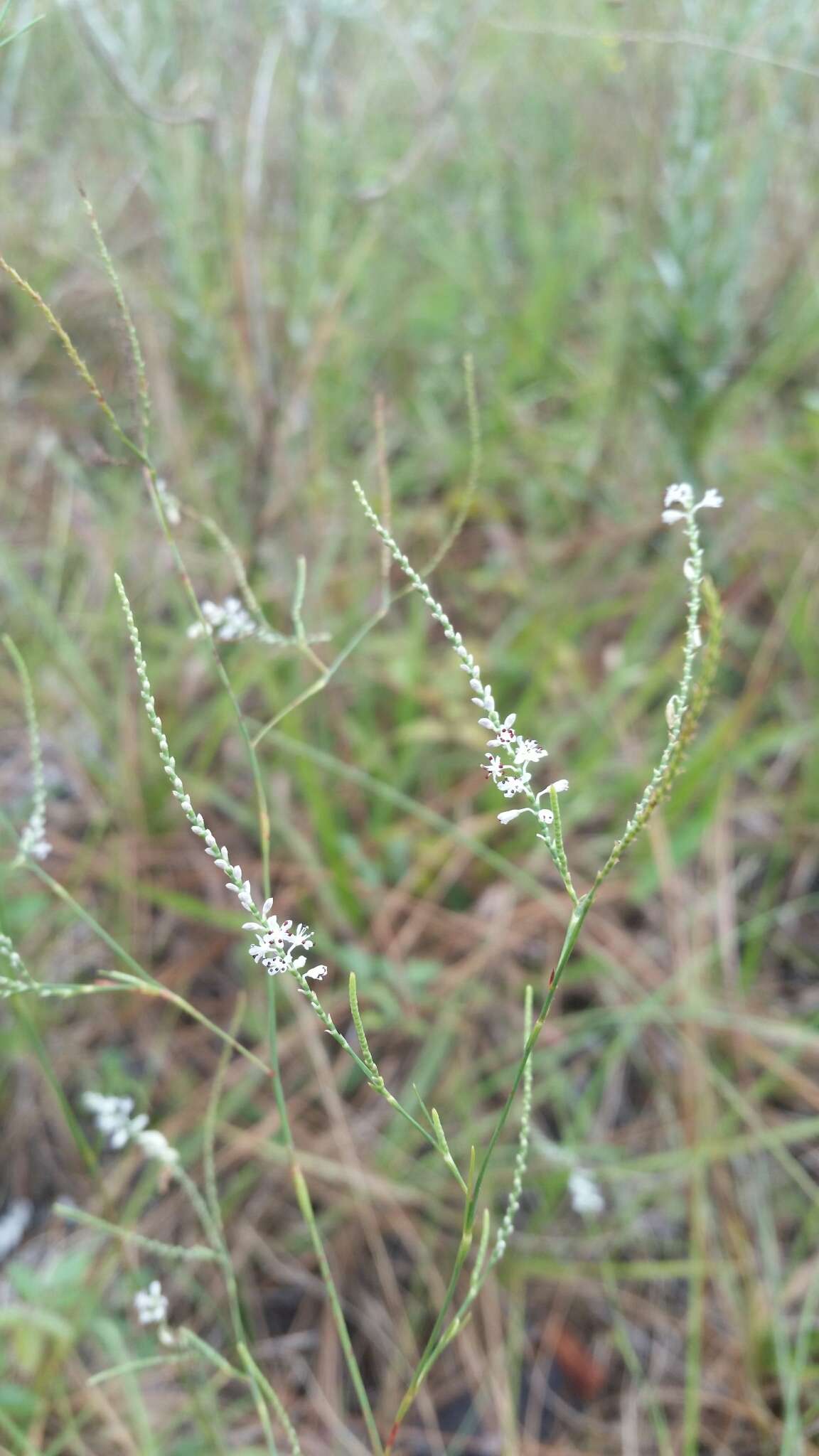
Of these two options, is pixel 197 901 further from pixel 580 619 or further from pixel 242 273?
pixel 242 273

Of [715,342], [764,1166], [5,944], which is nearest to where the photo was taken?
[5,944]

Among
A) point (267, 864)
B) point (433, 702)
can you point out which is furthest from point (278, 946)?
point (433, 702)

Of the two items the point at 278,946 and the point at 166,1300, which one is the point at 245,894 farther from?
the point at 166,1300

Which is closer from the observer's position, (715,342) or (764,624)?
(715,342)

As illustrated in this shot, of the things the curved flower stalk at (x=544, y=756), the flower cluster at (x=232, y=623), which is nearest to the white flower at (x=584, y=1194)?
the curved flower stalk at (x=544, y=756)

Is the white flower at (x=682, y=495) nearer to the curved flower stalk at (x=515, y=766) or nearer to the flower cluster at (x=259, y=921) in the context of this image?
the curved flower stalk at (x=515, y=766)

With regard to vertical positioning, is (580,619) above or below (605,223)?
below

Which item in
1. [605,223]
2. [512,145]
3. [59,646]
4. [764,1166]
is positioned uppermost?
[512,145]

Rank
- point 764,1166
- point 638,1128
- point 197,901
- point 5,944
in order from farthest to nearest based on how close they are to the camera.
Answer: point 197,901 → point 638,1128 → point 764,1166 → point 5,944

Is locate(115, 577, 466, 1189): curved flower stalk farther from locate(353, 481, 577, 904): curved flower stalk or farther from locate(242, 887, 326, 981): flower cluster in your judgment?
locate(353, 481, 577, 904): curved flower stalk

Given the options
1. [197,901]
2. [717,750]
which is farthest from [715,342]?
[197,901]
